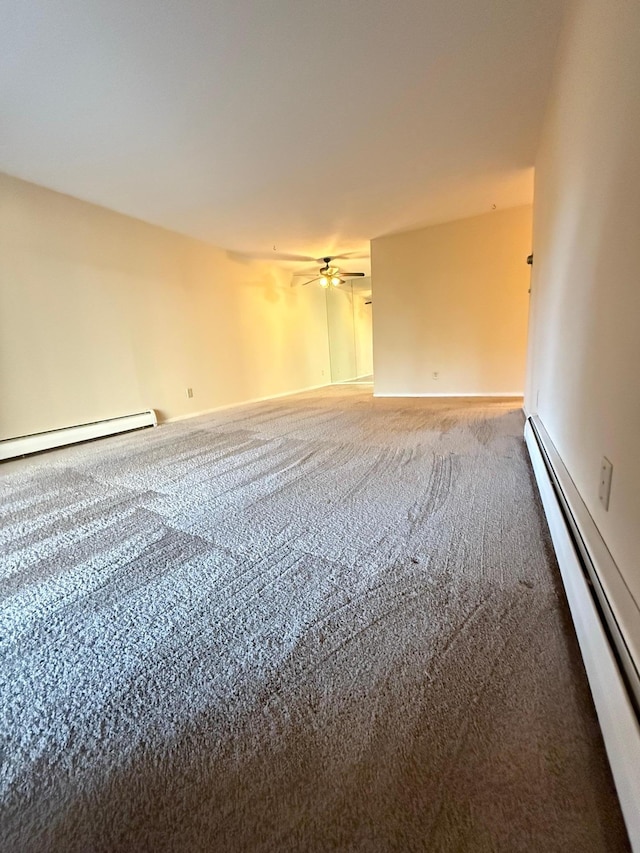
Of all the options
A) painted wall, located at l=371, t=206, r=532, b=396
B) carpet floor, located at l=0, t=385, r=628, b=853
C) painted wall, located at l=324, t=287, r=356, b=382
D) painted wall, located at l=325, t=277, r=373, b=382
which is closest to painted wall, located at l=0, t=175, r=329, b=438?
→ carpet floor, located at l=0, t=385, r=628, b=853

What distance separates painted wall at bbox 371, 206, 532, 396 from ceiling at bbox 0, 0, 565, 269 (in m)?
0.92

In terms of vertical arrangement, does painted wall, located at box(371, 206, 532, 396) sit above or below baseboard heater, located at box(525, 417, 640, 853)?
above

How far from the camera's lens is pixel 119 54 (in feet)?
5.76

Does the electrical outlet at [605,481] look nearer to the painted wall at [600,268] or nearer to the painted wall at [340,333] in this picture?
the painted wall at [600,268]

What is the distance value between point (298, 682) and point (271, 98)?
9.78 ft

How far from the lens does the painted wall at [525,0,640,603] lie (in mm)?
805

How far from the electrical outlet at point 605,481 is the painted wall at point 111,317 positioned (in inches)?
161

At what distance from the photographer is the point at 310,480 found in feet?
6.79

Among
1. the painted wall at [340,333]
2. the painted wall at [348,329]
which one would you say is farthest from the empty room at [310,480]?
the painted wall at [348,329]

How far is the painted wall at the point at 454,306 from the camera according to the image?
4469mm

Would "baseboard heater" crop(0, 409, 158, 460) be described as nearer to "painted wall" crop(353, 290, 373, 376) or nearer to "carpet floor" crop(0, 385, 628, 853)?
"carpet floor" crop(0, 385, 628, 853)

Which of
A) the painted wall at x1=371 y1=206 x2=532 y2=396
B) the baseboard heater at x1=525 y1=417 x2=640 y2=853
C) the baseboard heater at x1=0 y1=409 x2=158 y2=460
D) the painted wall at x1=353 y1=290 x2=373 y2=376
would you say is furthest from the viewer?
the painted wall at x1=353 y1=290 x2=373 y2=376

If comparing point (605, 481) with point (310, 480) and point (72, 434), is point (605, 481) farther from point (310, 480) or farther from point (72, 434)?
point (72, 434)

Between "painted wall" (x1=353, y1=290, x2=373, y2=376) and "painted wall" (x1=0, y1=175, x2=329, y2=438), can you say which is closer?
"painted wall" (x1=0, y1=175, x2=329, y2=438)
